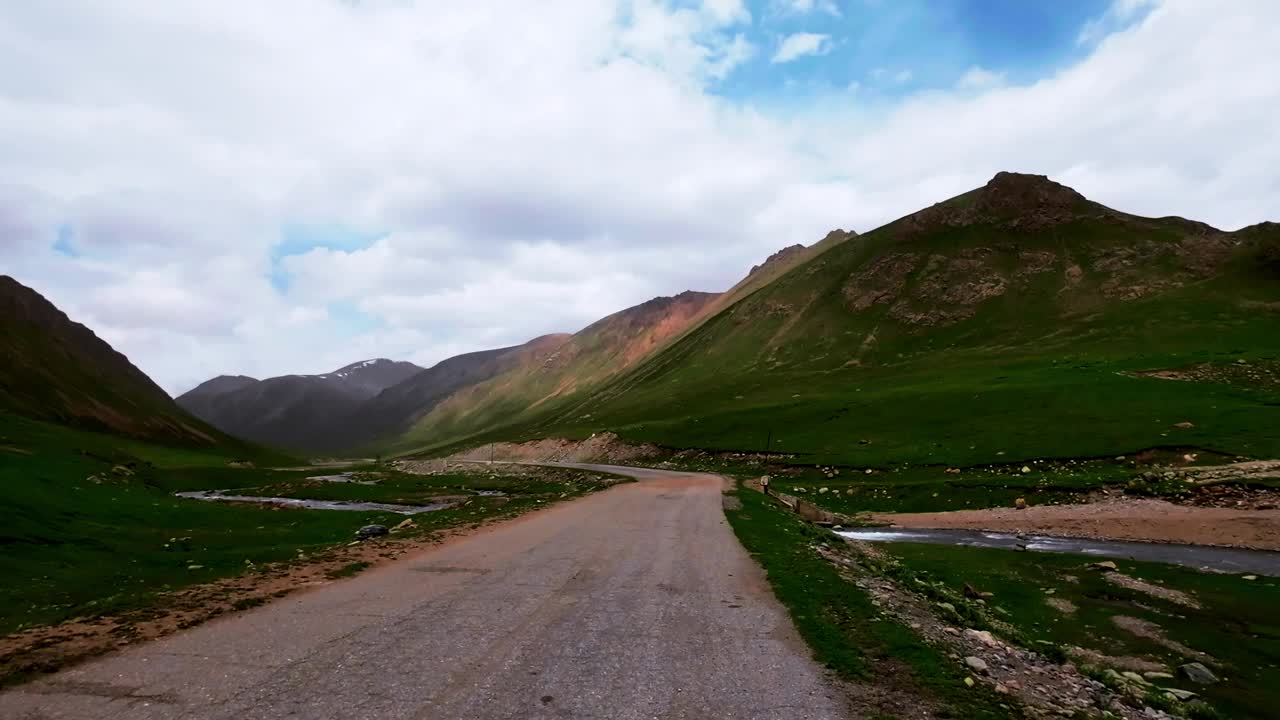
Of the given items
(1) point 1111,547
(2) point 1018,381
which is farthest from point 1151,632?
(2) point 1018,381

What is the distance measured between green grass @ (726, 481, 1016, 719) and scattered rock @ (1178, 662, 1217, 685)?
29.8 feet

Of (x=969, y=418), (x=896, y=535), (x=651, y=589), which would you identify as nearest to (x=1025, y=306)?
(x=969, y=418)

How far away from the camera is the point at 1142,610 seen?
78.5 ft

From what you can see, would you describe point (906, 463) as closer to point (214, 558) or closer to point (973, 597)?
point (973, 597)

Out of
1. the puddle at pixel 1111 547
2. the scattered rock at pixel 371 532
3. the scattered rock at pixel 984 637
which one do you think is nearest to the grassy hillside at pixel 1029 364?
the puddle at pixel 1111 547

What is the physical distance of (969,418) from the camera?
81.8 meters

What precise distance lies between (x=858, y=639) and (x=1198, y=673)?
1166cm

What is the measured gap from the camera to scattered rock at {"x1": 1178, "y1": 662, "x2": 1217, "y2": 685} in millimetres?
16925

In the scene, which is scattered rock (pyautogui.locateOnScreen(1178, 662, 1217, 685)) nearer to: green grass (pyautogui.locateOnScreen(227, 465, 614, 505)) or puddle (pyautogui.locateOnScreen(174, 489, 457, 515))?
green grass (pyautogui.locateOnScreen(227, 465, 614, 505))

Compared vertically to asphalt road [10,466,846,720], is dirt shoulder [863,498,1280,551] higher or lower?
lower

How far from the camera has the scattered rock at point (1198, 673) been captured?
55.5ft

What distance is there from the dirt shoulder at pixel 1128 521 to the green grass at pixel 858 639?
27958 mm

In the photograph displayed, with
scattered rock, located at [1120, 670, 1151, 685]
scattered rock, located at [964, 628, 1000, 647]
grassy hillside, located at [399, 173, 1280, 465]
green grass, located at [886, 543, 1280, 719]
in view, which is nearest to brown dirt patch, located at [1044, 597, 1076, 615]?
green grass, located at [886, 543, 1280, 719]

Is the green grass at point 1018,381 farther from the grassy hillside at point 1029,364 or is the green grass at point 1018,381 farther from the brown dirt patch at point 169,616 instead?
the brown dirt patch at point 169,616
